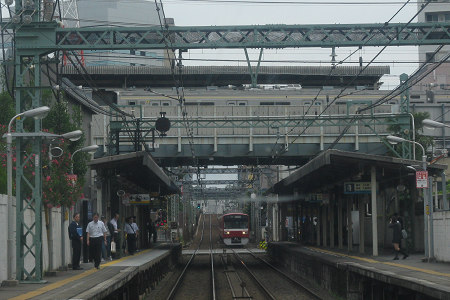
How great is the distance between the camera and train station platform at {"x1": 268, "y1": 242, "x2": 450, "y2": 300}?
45.7 ft

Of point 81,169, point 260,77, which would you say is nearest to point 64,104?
point 81,169

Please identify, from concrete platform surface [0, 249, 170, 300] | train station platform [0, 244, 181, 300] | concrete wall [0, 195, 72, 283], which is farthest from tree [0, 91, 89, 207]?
concrete platform surface [0, 249, 170, 300]

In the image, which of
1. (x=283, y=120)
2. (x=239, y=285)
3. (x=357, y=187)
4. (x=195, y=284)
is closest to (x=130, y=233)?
(x=195, y=284)

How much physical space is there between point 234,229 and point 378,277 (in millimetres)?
47925

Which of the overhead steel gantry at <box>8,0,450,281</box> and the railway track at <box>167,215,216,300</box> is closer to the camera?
the overhead steel gantry at <box>8,0,450,281</box>

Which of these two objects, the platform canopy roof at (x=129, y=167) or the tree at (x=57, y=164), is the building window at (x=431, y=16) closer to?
the platform canopy roof at (x=129, y=167)

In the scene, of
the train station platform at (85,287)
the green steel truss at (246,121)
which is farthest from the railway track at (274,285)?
the green steel truss at (246,121)

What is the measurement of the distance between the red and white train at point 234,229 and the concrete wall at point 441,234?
42.2 metres

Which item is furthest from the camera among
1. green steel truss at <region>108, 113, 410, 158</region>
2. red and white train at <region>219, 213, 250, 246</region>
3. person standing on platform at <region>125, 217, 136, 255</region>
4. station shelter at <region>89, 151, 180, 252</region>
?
red and white train at <region>219, 213, 250, 246</region>

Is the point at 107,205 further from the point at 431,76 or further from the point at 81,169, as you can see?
the point at 431,76

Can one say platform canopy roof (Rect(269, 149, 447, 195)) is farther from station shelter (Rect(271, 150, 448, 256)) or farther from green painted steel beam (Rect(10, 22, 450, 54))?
green painted steel beam (Rect(10, 22, 450, 54))

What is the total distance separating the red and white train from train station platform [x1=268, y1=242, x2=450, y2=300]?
113ft

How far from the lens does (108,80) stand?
62.9 meters

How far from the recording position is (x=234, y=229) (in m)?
64.2
